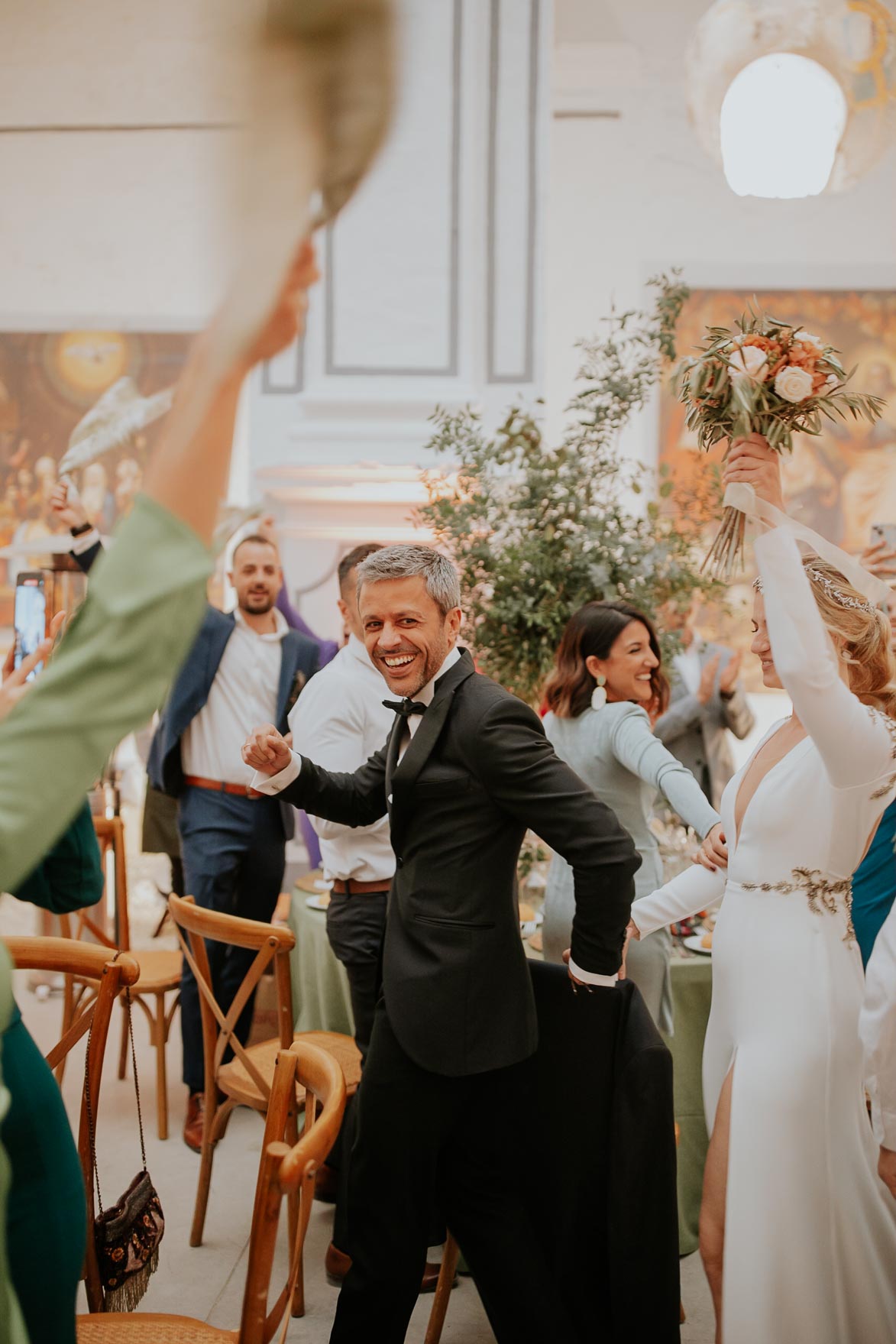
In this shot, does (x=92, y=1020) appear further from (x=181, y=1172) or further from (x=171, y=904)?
(x=181, y=1172)

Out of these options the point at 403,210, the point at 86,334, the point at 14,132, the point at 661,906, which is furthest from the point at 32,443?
the point at 661,906

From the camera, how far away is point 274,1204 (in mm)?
1366

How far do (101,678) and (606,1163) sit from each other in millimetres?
1619

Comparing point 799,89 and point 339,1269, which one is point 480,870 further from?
point 799,89

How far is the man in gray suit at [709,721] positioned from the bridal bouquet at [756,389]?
10.2ft

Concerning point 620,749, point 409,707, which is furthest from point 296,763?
point 620,749

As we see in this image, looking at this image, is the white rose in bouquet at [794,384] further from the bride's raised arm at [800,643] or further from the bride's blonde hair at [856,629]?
the bride's blonde hair at [856,629]

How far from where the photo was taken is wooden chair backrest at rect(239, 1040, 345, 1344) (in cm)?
129

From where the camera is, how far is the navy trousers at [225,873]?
3.63 m

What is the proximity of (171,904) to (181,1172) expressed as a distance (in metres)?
1.22

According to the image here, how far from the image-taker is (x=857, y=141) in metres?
3.38

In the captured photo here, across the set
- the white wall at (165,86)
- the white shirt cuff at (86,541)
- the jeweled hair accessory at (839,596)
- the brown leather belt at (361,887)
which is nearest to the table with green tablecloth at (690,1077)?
the brown leather belt at (361,887)

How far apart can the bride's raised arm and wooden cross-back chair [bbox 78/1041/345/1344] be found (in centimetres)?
94

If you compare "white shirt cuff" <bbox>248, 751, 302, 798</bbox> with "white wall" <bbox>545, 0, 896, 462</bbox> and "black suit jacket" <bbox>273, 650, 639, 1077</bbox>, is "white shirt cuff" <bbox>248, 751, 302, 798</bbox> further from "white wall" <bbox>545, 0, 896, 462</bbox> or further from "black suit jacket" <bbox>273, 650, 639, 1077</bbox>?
"white wall" <bbox>545, 0, 896, 462</bbox>
